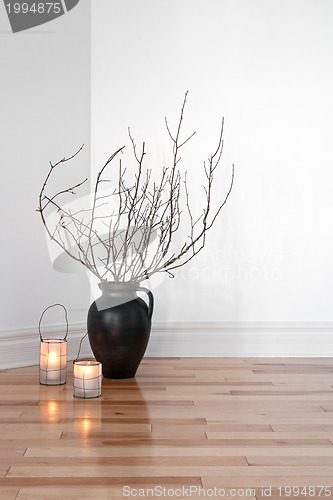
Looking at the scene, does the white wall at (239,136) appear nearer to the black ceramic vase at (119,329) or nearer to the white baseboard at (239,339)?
the white baseboard at (239,339)

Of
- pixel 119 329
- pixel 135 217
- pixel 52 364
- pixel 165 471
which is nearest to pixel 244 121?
pixel 135 217

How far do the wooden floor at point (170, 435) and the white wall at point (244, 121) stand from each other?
23.5 inches

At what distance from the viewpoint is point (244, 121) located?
363cm

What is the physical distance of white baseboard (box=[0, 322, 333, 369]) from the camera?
3.60 meters

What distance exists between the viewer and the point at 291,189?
3.64m

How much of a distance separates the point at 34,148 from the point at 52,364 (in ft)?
3.96

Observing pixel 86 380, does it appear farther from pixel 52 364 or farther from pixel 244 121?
pixel 244 121

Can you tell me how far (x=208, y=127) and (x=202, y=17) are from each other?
2.10ft

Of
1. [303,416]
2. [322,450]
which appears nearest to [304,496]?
[322,450]

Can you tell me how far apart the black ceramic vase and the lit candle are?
19cm

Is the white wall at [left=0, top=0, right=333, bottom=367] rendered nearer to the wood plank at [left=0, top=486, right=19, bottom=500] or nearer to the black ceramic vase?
the black ceramic vase

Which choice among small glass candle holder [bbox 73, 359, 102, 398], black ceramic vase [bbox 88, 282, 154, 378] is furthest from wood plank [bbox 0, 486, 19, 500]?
black ceramic vase [bbox 88, 282, 154, 378]

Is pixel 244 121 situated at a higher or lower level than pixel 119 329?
higher

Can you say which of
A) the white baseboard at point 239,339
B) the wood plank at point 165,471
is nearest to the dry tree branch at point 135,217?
the white baseboard at point 239,339
